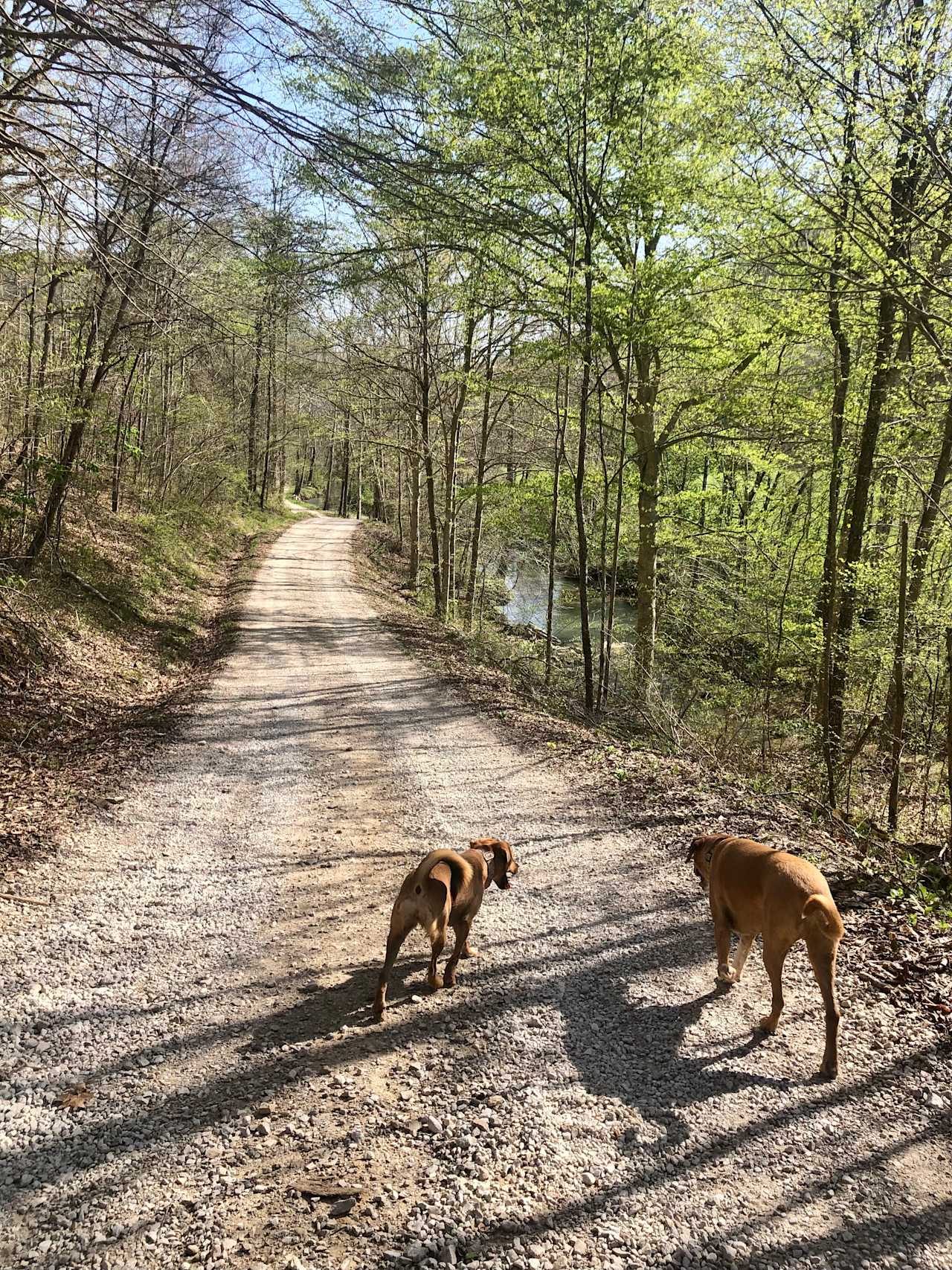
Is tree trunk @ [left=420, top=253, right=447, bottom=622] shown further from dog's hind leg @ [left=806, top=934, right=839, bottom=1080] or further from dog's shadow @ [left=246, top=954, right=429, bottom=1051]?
dog's hind leg @ [left=806, top=934, right=839, bottom=1080]

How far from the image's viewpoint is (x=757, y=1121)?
2969mm

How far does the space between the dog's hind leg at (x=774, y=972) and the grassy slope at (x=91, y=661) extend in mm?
5029

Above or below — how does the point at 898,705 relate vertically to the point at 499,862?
above

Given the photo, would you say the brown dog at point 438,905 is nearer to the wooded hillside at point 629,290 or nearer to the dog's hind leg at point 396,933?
the dog's hind leg at point 396,933

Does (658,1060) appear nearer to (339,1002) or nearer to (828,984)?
(828,984)

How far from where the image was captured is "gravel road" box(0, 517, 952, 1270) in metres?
2.49

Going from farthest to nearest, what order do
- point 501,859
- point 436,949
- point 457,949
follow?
1. point 501,859
2. point 457,949
3. point 436,949

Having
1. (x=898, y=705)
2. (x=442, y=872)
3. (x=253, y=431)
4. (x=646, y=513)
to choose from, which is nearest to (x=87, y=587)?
(x=646, y=513)

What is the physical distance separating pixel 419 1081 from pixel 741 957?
1816 millimetres

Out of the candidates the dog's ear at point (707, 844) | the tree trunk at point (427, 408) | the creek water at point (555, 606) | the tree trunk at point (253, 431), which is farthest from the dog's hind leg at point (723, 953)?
the tree trunk at point (253, 431)

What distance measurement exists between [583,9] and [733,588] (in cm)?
Result: 810

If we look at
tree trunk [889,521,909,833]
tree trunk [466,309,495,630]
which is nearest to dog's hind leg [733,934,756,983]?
tree trunk [889,521,909,833]

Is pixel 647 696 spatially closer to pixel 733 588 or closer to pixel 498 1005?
pixel 733 588

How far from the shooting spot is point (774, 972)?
3359 mm
